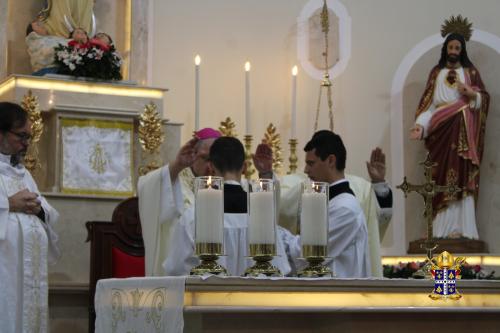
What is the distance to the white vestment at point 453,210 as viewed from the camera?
987 centimetres

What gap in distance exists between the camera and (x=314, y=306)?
4.02 m

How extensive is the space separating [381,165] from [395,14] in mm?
4776

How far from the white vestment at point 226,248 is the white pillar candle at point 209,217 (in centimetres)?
58

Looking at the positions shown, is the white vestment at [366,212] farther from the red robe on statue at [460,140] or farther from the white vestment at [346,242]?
the red robe on statue at [460,140]

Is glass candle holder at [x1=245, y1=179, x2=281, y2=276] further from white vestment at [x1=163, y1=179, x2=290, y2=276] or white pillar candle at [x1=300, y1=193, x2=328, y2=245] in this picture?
white vestment at [x1=163, y1=179, x2=290, y2=276]

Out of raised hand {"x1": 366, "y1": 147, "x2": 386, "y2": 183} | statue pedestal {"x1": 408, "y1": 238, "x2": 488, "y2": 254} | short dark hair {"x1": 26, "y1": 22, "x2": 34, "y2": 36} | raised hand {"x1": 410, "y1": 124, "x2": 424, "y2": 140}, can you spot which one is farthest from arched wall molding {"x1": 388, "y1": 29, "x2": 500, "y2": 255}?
raised hand {"x1": 366, "y1": 147, "x2": 386, "y2": 183}

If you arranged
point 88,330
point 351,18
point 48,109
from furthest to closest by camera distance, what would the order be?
point 351,18 → point 48,109 → point 88,330

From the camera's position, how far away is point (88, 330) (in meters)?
7.29

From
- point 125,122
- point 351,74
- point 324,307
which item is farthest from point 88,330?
point 351,74

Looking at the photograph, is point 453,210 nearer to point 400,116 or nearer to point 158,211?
point 400,116

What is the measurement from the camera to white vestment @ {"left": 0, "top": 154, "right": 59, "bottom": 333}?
6.34m

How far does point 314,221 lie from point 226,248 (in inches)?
31.3

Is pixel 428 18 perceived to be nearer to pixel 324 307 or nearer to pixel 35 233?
pixel 35 233

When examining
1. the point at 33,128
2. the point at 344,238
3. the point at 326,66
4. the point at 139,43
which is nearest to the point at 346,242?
the point at 344,238
